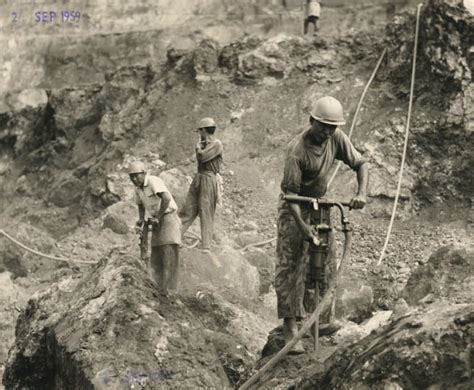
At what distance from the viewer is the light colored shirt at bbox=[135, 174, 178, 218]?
1253 centimetres

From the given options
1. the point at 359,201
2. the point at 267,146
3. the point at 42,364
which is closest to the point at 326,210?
the point at 359,201

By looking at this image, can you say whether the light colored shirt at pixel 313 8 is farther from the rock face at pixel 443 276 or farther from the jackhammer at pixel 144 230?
the jackhammer at pixel 144 230

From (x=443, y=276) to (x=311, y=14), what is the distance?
38.2 feet

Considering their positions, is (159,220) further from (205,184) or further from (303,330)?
(303,330)

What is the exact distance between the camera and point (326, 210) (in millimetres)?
8961

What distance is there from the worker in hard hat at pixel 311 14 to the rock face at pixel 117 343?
14.2m

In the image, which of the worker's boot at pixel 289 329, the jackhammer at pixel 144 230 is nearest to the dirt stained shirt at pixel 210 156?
the jackhammer at pixel 144 230

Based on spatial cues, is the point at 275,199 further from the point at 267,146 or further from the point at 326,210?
the point at 326,210

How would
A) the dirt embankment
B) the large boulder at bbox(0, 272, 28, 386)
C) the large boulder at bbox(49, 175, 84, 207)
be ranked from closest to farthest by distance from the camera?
the large boulder at bbox(0, 272, 28, 386)
the dirt embankment
the large boulder at bbox(49, 175, 84, 207)

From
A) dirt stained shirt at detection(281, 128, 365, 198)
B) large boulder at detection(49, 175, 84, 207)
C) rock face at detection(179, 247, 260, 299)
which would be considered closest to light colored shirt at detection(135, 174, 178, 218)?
rock face at detection(179, 247, 260, 299)

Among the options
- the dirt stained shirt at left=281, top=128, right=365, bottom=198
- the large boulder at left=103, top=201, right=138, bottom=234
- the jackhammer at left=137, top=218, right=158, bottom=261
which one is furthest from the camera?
the large boulder at left=103, top=201, right=138, bottom=234

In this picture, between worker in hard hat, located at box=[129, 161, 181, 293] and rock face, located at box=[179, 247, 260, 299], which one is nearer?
worker in hard hat, located at box=[129, 161, 181, 293]

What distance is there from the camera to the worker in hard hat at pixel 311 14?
78.1 feet

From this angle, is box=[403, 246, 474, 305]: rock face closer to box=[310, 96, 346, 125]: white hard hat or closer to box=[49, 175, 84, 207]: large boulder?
box=[310, 96, 346, 125]: white hard hat
